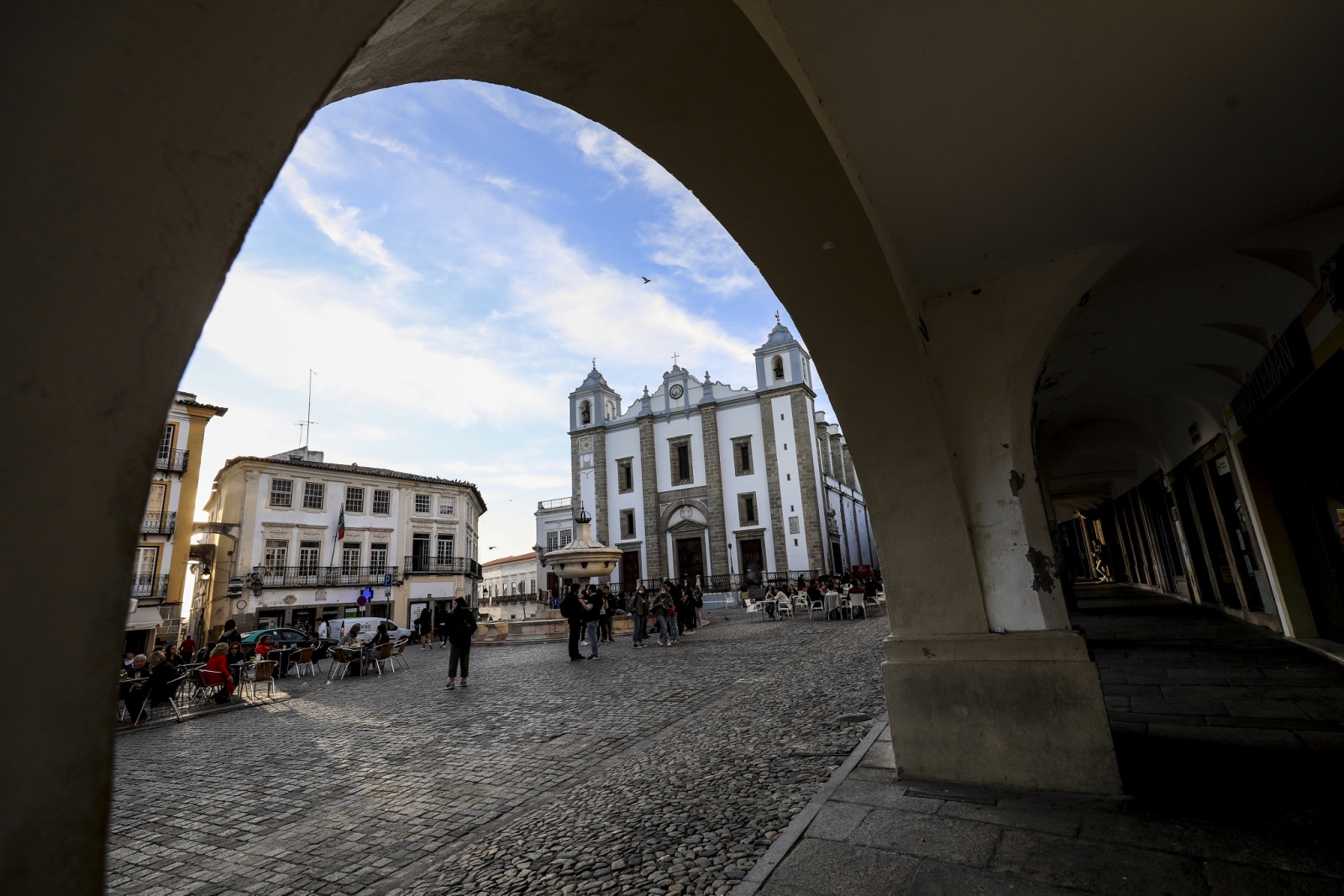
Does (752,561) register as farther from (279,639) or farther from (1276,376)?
(1276,376)

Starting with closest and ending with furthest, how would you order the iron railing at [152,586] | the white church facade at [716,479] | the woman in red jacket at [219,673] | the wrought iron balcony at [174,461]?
1. the woman in red jacket at [219,673]
2. the iron railing at [152,586]
3. the wrought iron balcony at [174,461]
4. the white church facade at [716,479]

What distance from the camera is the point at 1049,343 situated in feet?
14.0

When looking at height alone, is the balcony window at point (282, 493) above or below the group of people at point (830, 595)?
above

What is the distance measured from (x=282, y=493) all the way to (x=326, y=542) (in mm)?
2953

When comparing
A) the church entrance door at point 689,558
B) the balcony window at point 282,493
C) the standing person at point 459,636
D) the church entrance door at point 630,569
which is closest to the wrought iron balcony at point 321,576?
the balcony window at point 282,493

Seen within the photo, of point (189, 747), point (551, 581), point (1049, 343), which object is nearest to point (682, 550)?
point (551, 581)

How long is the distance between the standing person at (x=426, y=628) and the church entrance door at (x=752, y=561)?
586 inches

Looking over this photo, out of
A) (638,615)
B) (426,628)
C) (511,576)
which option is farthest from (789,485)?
(511,576)

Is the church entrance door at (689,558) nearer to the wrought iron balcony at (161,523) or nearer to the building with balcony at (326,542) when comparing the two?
the building with balcony at (326,542)

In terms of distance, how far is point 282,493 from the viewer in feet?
96.1

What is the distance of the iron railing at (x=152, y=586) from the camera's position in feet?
71.4

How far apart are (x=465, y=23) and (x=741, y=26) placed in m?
1.01

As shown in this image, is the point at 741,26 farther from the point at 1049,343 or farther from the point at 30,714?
the point at 1049,343

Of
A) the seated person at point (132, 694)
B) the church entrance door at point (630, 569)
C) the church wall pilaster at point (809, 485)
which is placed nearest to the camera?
the seated person at point (132, 694)
